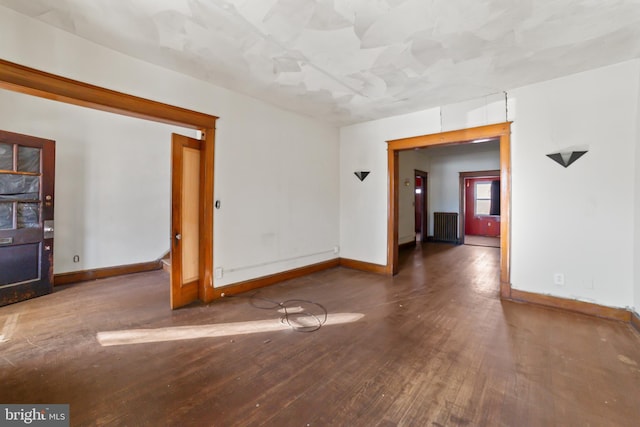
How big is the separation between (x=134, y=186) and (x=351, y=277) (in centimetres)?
419

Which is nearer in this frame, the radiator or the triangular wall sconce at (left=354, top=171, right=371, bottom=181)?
the triangular wall sconce at (left=354, top=171, right=371, bottom=181)

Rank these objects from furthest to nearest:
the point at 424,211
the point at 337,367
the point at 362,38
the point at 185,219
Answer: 1. the point at 424,211
2. the point at 185,219
3. the point at 362,38
4. the point at 337,367

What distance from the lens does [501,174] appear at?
3492 mm

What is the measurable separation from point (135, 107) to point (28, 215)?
2.21 metres

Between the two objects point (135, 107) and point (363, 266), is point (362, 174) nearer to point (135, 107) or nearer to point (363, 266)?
point (363, 266)

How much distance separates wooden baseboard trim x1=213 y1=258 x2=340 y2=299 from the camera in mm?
3520

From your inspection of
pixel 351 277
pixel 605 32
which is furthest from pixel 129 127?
pixel 605 32

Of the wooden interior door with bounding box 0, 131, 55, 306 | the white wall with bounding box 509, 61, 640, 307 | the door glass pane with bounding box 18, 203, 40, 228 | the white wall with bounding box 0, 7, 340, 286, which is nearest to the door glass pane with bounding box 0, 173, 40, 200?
the wooden interior door with bounding box 0, 131, 55, 306

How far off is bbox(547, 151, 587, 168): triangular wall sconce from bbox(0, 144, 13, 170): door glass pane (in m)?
6.42

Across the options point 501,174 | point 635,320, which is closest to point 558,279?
point 635,320

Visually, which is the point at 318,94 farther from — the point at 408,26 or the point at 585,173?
the point at 585,173

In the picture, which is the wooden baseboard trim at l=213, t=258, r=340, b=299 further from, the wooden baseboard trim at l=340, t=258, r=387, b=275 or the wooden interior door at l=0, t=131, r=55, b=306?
the wooden interior door at l=0, t=131, r=55, b=306

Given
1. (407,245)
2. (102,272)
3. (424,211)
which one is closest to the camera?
(102,272)

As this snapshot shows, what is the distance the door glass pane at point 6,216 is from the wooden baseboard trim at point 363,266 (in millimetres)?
4725
